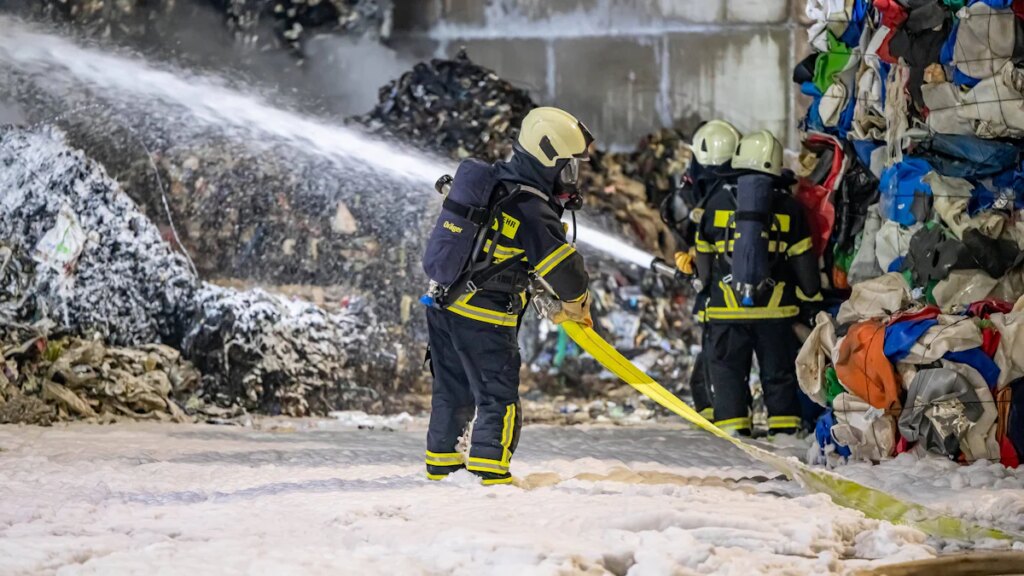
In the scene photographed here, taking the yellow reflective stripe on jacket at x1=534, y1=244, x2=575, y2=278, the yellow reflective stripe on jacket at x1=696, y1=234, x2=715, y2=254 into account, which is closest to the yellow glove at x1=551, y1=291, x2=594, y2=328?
the yellow reflective stripe on jacket at x1=534, y1=244, x2=575, y2=278

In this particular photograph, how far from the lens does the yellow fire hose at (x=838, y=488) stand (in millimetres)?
4375

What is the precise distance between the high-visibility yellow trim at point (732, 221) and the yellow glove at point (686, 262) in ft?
1.19

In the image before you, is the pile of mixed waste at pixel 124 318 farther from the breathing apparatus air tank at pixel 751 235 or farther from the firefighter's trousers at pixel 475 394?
the firefighter's trousers at pixel 475 394

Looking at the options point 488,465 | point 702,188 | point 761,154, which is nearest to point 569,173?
point 488,465

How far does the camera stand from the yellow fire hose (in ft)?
14.4

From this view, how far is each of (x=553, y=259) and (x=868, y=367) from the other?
1718mm

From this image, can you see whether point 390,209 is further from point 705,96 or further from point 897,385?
point 897,385

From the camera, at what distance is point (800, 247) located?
698cm

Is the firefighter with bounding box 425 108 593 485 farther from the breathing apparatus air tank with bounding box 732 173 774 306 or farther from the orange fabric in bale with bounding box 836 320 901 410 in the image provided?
the breathing apparatus air tank with bounding box 732 173 774 306

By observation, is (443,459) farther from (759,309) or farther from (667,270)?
(667,270)

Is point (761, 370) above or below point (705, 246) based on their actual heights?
below

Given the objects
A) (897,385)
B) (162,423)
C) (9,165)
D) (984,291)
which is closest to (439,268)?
(897,385)

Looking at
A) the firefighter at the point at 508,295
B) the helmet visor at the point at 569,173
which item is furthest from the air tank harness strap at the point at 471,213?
the helmet visor at the point at 569,173

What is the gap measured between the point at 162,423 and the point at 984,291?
4.65 metres
